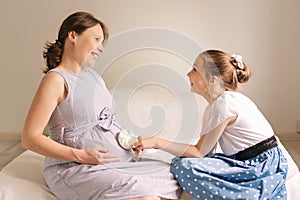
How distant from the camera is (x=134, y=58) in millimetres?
3348

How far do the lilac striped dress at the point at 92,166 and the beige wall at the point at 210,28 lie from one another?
5.03ft

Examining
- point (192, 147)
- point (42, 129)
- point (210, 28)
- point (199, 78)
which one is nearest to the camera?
point (42, 129)

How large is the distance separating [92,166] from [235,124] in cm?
53

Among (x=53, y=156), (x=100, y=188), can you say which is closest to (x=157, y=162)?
(x=100, y=188)

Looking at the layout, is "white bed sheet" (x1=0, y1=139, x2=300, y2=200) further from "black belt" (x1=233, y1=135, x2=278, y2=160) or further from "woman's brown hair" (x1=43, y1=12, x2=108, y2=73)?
"woman's brown hair" (x1=43, y1=12, x2=108, y2=73)

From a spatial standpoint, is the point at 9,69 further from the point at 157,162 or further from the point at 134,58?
the point at 157,162

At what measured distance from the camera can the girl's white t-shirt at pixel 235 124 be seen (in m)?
1.78

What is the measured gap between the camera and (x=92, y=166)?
171 cm

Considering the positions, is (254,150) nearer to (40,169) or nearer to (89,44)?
(89,44)

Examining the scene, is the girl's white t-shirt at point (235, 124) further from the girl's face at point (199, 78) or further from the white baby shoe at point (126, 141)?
the white baby shoe at point (126, 141)

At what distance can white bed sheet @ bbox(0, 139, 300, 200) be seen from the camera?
1729 millimetres

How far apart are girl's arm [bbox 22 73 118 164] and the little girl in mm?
238

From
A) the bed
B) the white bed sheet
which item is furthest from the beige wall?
the white bed sheet

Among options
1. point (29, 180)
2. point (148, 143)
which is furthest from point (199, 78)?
point (29, 180)
